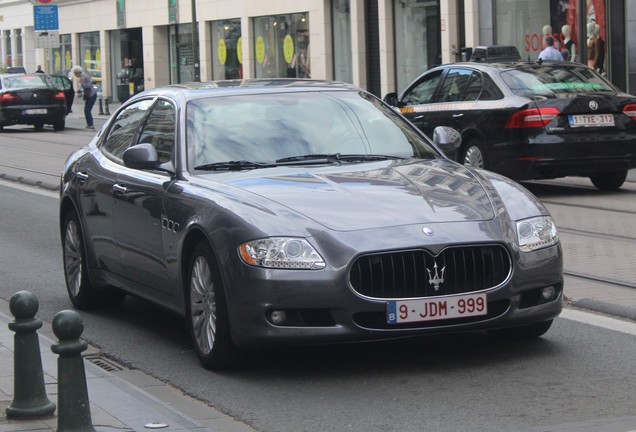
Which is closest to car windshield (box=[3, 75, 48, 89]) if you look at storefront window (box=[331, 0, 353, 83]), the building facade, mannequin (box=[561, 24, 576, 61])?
the building facade

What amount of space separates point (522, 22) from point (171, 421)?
2790cm

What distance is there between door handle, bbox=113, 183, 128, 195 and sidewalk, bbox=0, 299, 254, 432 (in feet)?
4.07

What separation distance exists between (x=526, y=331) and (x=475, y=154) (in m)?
8.87

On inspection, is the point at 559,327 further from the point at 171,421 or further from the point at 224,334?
the point at 171,421

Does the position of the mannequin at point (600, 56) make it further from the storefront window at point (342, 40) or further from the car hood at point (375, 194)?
the car hood at point (375, 194)

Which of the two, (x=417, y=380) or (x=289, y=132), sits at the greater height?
(x=289, y=132)

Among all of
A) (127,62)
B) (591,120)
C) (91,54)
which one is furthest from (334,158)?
(91,54)

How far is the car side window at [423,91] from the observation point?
1714 centimetres

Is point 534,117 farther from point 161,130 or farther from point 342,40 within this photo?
point 342,40

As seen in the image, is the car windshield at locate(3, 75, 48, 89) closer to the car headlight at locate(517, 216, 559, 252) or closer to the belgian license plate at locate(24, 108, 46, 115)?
the belgian license plate at locate(24, 108, 46, 115)

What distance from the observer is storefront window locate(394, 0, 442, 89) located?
3650 cm

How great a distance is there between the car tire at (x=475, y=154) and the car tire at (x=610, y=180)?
1.55m

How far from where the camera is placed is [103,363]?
757 centimetres

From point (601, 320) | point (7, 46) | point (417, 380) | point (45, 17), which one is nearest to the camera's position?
point (417, 380)
